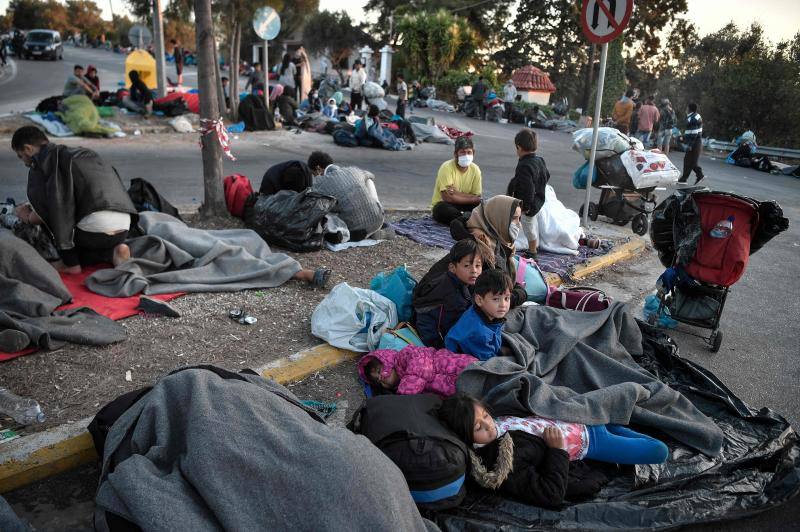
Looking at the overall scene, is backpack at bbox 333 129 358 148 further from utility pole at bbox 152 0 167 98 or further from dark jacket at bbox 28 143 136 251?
dark jacket at bbox 28 143 136 251

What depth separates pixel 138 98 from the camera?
15.8m

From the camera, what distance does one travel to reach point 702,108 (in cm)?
2492

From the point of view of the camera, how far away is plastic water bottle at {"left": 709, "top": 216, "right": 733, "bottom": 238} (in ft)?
15.5

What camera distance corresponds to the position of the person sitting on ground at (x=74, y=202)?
4895mm

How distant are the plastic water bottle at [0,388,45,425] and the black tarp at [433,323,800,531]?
2.13 m

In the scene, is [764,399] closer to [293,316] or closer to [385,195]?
[293,316]

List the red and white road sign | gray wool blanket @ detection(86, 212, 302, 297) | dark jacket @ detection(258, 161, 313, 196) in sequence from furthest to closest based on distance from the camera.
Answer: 1. the red and white road sign
2. dark jacket @ detection(258, 161, 313, 196)
3. gray wool blanket @ detection(86, 212, 302, 297)

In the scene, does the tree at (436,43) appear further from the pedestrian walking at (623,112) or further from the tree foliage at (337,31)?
the tree foliage at (337,31)

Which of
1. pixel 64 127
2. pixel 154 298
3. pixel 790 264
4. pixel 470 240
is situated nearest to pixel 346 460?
pixel 470 240

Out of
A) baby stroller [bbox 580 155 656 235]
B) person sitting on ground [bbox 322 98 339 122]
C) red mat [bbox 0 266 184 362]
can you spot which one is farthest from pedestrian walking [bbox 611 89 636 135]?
red mat [bbox 0 266 184 362]

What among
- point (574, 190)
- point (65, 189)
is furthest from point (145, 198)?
point (574, 190)

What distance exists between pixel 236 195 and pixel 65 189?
1.98 m

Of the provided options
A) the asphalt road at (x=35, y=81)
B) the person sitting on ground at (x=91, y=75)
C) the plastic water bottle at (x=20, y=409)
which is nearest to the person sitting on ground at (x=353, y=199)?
the plastic water bottle at (x=20, y=409)

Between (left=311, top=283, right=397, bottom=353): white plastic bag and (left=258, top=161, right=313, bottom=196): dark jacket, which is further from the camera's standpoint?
(left=258, top=161, right=313, bottom=196): dark jacket
